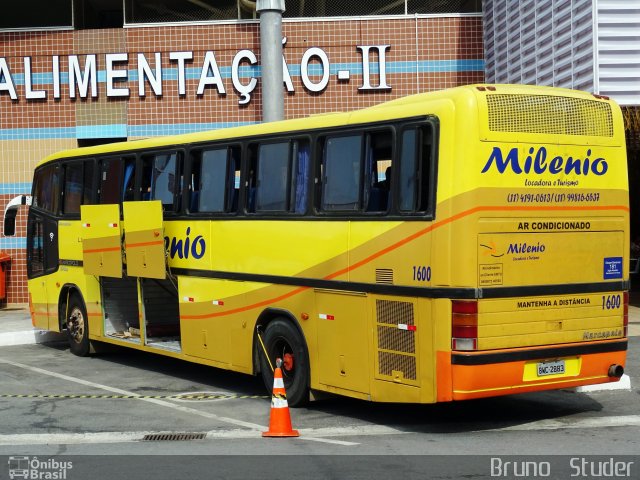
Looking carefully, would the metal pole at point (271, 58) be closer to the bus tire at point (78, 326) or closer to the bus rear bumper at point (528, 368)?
the bus tire at point (78, 326)

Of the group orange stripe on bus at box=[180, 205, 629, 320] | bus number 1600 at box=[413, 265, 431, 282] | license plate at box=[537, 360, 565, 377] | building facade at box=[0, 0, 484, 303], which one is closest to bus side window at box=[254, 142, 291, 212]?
orange stripe on bus at box=[180, 205, 629, 320]

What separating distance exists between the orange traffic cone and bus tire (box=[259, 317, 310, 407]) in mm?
1389

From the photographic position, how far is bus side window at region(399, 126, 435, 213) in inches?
376

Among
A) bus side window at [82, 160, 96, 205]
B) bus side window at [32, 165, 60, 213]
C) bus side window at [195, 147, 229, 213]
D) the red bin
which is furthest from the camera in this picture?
the red bin

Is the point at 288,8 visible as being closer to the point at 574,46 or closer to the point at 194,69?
the point at 194,69

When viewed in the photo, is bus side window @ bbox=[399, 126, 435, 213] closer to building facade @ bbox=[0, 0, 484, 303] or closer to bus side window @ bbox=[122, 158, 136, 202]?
bus side window @ bbox=[122, 158, 136, 202]

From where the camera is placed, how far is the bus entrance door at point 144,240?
13.6 m

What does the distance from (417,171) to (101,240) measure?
263 inches

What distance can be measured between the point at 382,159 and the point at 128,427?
368 cm

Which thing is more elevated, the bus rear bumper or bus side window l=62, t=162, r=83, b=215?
bus side window l=62, t=162, r=83, b=215

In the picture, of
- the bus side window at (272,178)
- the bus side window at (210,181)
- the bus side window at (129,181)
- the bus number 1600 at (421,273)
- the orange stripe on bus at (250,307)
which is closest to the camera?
the bus number 1600 at (421,273)

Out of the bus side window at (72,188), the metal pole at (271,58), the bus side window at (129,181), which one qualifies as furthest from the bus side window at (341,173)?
the metal pole at (271,58)

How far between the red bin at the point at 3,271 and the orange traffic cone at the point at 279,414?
48.4 feet

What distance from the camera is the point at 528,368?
9633mm
